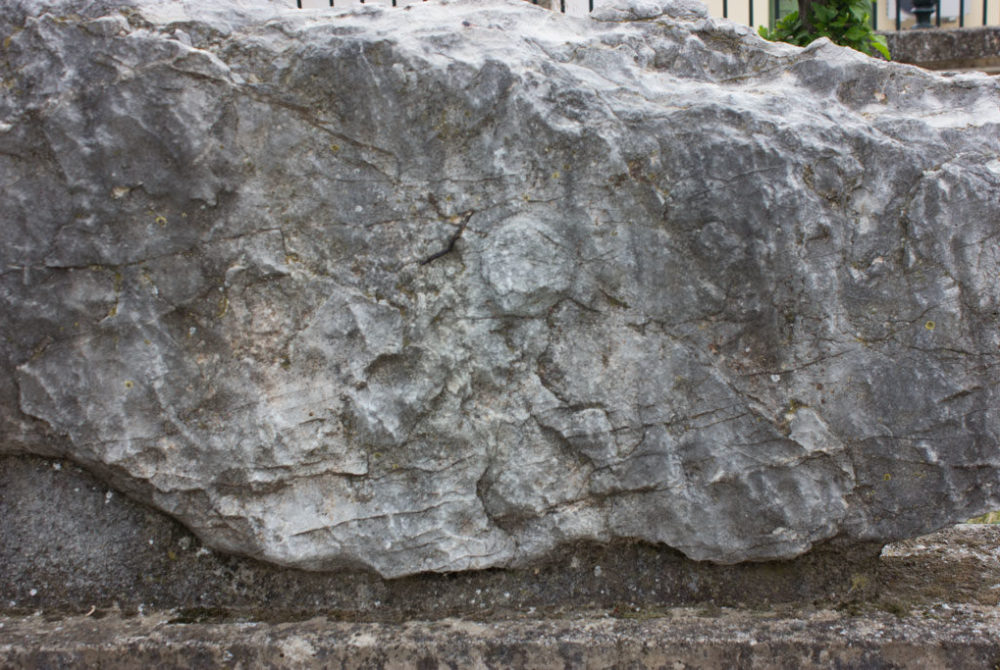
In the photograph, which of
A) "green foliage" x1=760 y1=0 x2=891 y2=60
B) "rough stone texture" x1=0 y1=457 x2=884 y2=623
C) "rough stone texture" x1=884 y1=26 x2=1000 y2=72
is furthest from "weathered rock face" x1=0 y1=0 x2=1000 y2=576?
"rough stone texture" x1=884 y1=26 x2=1000 y2=72

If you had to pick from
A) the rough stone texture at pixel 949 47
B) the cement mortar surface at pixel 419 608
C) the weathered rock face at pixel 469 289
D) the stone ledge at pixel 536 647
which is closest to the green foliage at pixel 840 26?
the rough stone texture at pixel 949 47

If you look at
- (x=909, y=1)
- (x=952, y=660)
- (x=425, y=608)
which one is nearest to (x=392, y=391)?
(x=425, y=608)

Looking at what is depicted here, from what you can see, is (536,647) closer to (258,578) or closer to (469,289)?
(258,578)

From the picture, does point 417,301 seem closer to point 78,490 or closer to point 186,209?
point 186,209

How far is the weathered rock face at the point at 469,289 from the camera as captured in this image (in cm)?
189

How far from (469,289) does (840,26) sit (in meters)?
2.44

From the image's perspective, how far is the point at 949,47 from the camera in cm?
405

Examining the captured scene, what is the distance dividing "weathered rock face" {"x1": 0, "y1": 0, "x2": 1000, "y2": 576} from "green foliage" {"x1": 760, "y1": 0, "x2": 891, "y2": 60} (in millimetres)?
1613

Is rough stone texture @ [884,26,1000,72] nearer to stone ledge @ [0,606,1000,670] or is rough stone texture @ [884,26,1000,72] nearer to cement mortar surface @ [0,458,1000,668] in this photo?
cement mortar surface @ [0,458,1000,668]

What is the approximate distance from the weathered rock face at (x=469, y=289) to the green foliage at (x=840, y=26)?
5.29 feet

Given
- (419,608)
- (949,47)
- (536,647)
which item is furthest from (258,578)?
(949,47)

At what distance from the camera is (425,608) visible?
6.87ft

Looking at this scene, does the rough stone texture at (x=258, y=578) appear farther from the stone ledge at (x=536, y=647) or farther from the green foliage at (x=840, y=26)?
the green foliage at (x=840, y=26)

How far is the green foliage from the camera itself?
134 inches
